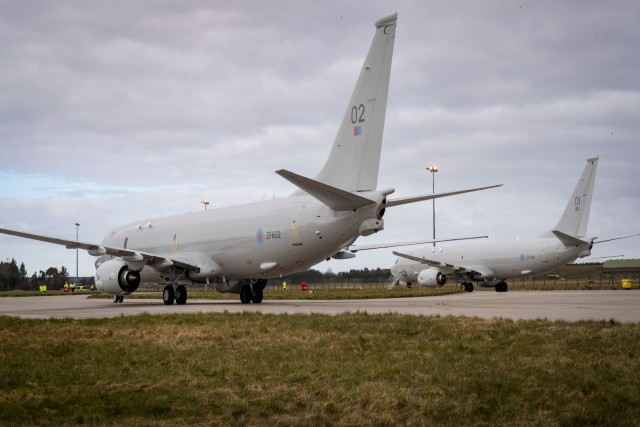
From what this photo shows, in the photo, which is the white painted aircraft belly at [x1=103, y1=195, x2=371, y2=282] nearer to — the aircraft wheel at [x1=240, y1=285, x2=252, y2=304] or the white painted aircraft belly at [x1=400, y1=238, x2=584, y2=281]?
the aircraft wheel at [x1=240, y1=285, x2=252, y2=304]

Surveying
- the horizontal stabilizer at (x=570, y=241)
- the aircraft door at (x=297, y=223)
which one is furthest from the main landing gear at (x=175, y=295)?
the horizontal stabilizer at (x=570, y=241)

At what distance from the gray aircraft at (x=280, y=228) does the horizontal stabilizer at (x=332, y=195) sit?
0.10 feet

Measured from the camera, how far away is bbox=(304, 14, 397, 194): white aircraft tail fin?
18.5 metres

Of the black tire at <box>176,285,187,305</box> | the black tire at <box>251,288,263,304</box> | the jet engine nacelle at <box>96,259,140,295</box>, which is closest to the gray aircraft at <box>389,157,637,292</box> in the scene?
the black tire at <box>251,288,263,304</box>

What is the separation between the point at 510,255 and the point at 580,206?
8.00 meters

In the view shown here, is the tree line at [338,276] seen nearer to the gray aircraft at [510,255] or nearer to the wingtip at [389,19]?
the gray aircraft at [510,255]

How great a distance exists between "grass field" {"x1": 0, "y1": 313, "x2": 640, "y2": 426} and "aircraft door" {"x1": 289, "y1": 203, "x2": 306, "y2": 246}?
905cm

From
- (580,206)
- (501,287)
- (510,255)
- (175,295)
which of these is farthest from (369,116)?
(501,287)

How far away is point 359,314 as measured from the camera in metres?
15.1

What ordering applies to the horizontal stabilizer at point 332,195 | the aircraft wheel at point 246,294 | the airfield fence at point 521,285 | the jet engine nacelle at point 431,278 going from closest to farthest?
the horizontal stabilizer at point 332,195, the aircraft wheel at point 246,294, the jet engine nacelle at point 431,278, the airfield fence at point 521,285

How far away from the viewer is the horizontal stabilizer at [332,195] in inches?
608

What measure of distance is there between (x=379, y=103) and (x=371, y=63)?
1.27 metres

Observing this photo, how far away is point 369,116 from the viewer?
18.6 metres

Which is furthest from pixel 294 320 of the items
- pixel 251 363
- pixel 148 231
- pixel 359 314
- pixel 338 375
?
pixel 148 231
